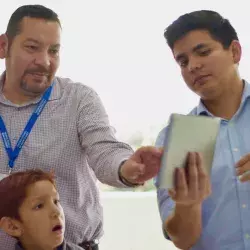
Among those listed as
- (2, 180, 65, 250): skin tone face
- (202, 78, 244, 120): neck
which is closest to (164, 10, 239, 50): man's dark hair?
(202, 78, 244, 120): neck

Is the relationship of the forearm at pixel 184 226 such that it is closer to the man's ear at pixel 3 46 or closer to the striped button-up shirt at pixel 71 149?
the striped button-up shirt at pixel 71 149

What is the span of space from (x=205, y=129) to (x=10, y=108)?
0.78 m

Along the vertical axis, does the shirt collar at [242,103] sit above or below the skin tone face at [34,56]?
below

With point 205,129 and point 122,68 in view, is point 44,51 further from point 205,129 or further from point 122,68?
point 122,68

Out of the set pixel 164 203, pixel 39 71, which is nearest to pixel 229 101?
pixel 164 203

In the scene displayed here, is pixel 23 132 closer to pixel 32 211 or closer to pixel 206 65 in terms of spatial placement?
pixel 32 211

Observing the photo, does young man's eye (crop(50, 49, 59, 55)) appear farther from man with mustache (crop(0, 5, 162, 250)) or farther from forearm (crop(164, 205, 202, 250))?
forearm (crop(164, 205, 202, 250))

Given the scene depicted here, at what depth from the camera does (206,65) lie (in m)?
1.47

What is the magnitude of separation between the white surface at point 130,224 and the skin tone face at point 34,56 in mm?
1485

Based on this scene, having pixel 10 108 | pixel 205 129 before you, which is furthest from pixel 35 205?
pixel 205 129

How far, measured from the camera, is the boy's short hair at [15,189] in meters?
1.47

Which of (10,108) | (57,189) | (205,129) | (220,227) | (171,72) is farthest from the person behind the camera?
(171,72)

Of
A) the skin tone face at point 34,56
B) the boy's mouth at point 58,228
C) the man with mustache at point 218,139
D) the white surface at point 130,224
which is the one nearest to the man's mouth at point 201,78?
the man with mustache at point 218,139

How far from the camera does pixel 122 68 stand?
3.07 m
